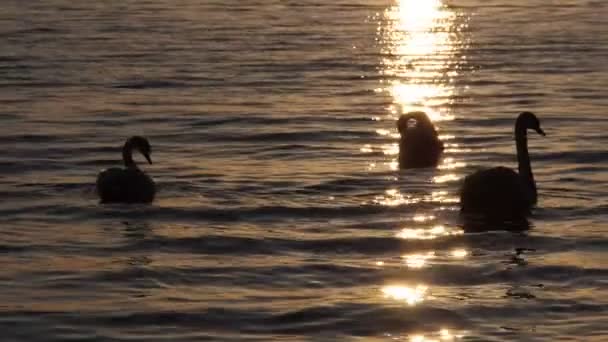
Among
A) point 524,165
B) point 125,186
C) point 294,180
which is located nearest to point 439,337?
point 125,186

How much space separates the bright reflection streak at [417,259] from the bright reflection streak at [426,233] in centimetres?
84

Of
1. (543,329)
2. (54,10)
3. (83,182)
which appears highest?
(54,10)

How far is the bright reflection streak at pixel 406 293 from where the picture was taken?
1672cm

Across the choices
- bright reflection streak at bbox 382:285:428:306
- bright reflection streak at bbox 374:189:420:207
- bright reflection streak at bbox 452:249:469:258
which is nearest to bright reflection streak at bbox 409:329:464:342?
bright reflection streak at bbox 382:285:428:306

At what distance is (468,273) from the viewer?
17.9 meters

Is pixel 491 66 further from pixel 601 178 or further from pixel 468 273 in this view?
pixel 468 273

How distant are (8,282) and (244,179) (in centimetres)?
689

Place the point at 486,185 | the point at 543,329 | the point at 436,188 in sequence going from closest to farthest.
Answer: the point at 543,329 → the point at 486,185 → the point at 436,188

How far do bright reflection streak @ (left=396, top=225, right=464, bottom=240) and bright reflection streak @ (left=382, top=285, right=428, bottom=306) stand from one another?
2574 mm

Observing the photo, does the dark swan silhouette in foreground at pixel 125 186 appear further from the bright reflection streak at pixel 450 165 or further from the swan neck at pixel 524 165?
the bright reflection streak at pixel 450 165

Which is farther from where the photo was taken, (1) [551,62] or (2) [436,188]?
(1) [551,62]

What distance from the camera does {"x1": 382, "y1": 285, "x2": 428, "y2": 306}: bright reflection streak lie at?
1672 centimetres

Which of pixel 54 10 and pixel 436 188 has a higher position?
pixel 54 10

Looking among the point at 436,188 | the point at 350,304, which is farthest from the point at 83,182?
the point at 350,304
